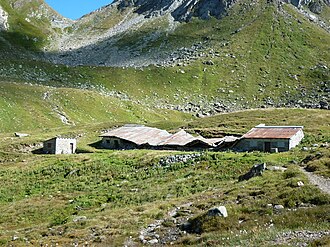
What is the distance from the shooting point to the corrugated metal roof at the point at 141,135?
223 ft

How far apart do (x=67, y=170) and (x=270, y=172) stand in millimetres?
28461

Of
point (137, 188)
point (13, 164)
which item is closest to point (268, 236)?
point (137, 188)

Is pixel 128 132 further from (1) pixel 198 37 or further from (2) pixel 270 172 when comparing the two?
(1) pixel 198 37

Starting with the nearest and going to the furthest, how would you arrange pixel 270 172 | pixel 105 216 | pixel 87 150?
pixel 105 216
pixel 270 172
pixel 87 150

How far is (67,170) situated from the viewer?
54.9 m

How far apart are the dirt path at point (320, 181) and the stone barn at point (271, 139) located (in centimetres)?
1926

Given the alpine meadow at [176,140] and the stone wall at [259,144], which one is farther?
the stone wall at [259,144]

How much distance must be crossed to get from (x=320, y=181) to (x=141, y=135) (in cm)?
4301

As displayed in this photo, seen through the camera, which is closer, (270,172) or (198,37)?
(270,172)

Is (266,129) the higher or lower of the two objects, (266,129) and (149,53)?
the lower

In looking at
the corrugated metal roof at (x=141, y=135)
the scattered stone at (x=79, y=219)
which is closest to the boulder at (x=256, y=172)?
the scattered stone at (x=79, y=219)

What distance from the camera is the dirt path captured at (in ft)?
93.4

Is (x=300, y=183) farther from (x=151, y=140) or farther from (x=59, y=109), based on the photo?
(x=59, y=109)

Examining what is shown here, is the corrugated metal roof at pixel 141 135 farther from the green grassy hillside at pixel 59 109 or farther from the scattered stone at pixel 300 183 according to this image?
the scattered stone at pixel 300 183
